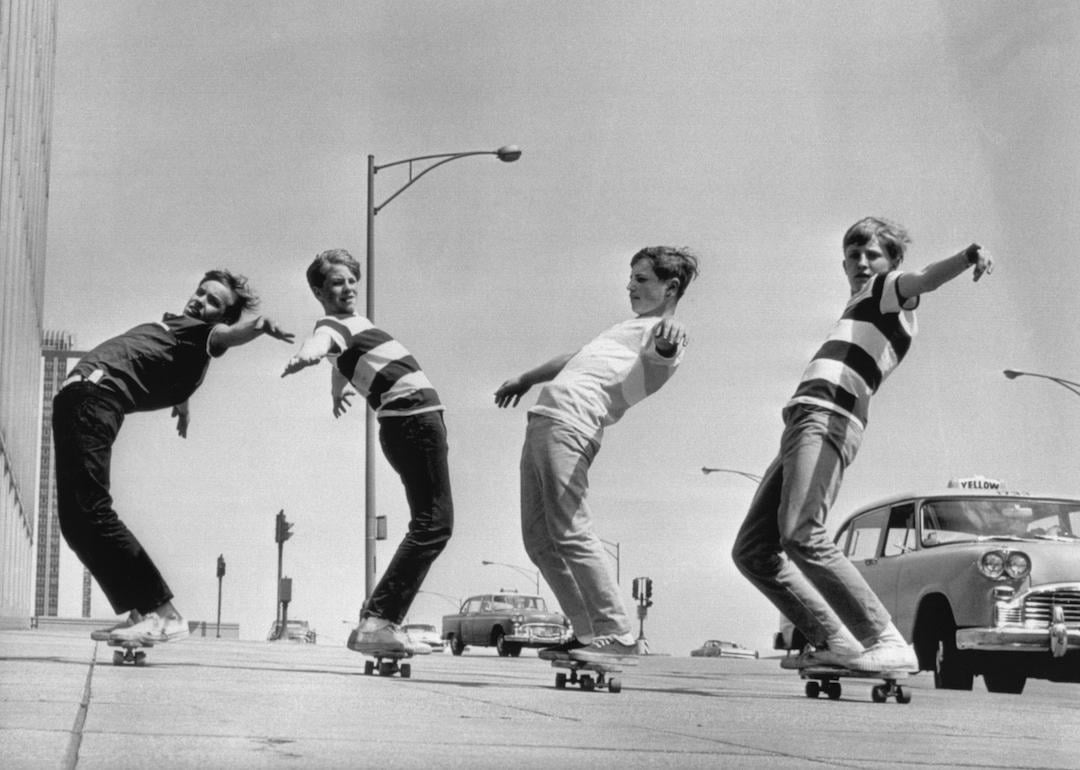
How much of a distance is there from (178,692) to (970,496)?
21.3ft

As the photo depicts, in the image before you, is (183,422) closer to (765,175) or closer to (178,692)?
(178,692)

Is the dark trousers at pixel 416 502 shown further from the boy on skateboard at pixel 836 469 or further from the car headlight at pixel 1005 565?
the car headlight at pixel 1005 565

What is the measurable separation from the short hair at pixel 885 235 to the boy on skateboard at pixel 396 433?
1.50 m

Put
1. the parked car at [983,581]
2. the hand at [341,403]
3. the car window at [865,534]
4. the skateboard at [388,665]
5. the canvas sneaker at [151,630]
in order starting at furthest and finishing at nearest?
1. the car window at [865,534]
2. the parked car at [983,581]
3. the hand at [341,403]
4. the skateboard at [388,665]
5. the canvas sneaker at [151,630]

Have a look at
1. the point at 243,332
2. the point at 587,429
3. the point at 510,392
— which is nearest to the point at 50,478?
the point at 243,332

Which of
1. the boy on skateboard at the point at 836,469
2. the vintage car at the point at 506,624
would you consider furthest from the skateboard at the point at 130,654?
the vintage car at the point at 506,624

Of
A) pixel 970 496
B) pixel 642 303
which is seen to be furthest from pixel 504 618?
pixel 642 303

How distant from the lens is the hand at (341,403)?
5.31 metres

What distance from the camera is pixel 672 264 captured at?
5.13m

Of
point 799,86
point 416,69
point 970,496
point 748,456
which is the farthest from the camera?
point 970,496

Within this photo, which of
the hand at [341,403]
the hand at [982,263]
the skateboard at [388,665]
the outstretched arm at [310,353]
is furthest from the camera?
the hand at [341,403]

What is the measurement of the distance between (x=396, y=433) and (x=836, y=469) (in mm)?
1411

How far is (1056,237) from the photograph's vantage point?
3893 millimetres

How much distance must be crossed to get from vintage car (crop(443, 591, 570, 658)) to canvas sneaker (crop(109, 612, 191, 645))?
738 inches
